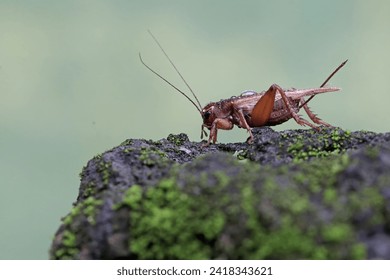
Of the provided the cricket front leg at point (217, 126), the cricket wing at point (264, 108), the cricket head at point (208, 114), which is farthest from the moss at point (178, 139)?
the cricket wing at point (264, 108)

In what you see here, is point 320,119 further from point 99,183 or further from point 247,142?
point 99,183

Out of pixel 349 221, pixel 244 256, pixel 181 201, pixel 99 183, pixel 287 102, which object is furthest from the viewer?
pixel 287 102

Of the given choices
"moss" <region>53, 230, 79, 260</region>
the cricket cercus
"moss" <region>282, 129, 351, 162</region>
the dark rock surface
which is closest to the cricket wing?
the cricket cercus

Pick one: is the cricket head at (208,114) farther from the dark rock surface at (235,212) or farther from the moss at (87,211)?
the moss at (87,211)

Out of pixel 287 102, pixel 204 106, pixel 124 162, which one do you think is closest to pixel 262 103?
pixel 287 102

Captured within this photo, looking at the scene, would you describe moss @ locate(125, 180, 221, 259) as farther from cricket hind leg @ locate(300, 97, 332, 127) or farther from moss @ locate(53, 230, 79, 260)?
cricket hind leg @ locate(300, 97, 332, 127)

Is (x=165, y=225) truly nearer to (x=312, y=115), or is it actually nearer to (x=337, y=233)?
(x=337, y=233)
